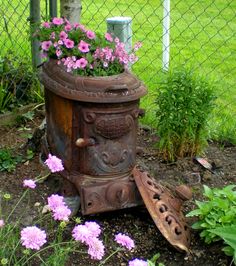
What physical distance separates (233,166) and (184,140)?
17.0 inches

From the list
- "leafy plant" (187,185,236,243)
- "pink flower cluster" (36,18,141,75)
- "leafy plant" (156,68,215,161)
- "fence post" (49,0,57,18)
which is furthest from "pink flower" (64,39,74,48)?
"fence post" (49,0,57,18)

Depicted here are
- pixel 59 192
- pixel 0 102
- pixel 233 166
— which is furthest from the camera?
pixel 0 102

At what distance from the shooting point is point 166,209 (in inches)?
111

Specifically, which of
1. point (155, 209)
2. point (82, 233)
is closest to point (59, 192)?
point (155, 209)

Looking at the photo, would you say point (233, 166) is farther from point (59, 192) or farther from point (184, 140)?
point (59, 192)

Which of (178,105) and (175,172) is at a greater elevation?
(178,105)

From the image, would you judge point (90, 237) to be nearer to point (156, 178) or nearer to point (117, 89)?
point (117, 89)

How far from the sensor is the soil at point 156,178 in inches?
108

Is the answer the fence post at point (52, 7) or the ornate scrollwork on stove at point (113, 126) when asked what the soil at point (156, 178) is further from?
the fence post at point (52, 7)

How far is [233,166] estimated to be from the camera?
375 cm

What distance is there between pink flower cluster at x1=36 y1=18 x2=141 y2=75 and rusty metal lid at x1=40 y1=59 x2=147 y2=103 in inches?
3.4

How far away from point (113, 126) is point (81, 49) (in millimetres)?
466

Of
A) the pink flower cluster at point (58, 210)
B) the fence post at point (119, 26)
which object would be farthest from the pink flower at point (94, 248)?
the fence post at point (119, 26)

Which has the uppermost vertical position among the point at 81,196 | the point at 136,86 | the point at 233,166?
the point at 136,86
